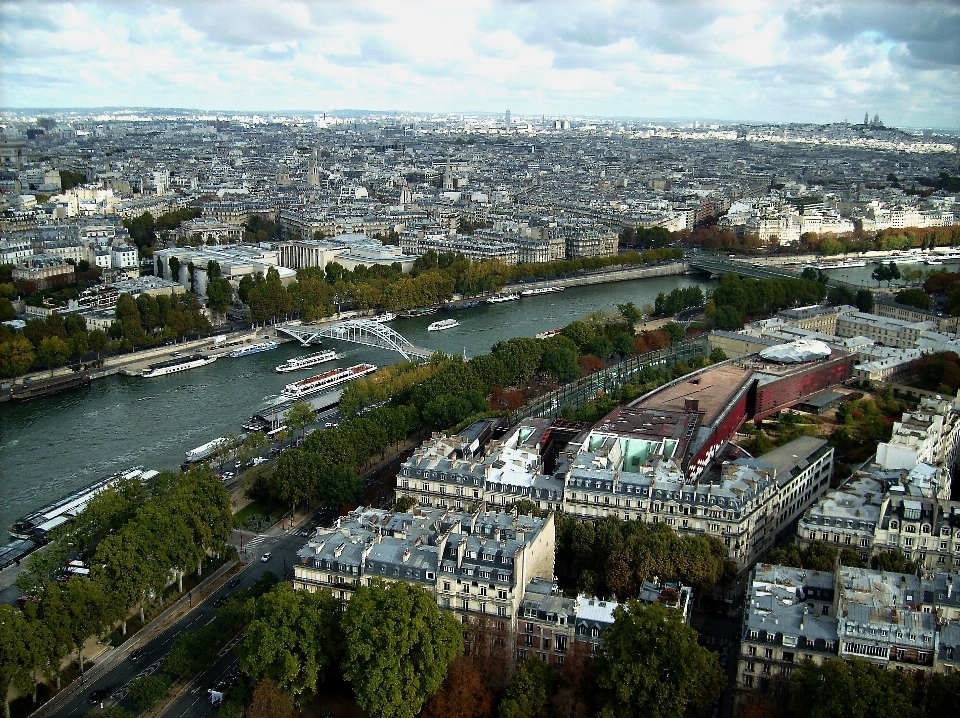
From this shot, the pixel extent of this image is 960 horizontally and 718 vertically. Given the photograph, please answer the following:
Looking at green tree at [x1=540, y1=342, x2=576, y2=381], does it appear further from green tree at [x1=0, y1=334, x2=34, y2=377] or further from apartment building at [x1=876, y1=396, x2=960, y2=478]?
green tree at [x1=0, y1=334, x2=34, y2=377]

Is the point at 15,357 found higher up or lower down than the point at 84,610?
lower down

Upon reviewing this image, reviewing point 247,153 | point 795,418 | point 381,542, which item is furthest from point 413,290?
point 247,153

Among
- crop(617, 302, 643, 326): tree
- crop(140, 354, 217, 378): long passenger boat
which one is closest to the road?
crop(140, 354, 217, 378): long passenger boat

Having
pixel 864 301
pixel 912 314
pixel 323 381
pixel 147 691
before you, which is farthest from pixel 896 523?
pixel 864 301

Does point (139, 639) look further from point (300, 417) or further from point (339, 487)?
point (300, 417)

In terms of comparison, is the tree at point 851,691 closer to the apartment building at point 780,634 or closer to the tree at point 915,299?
the apartment building at point 780,634

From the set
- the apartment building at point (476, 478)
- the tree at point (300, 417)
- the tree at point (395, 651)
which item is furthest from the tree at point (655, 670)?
the tree at point (300, 417)

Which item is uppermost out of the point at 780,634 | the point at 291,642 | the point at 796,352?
the point at 780,634
